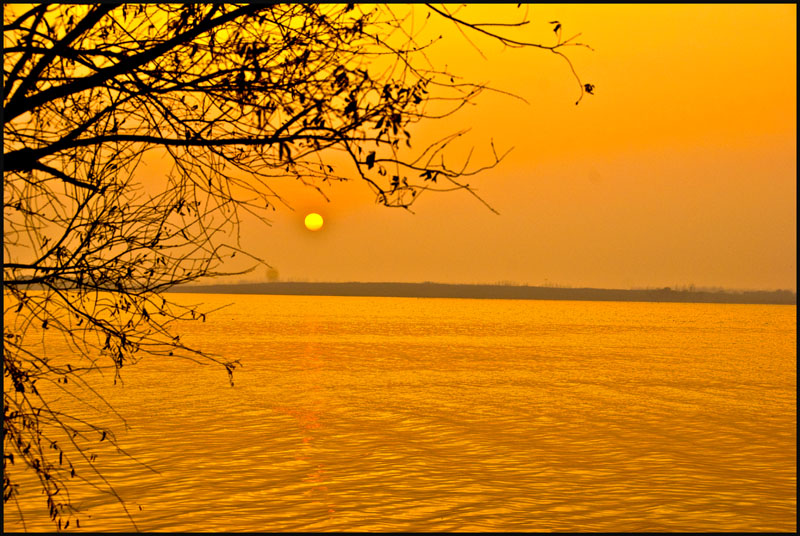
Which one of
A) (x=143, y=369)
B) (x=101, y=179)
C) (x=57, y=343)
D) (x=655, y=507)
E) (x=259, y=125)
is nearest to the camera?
(x=259, y=125)

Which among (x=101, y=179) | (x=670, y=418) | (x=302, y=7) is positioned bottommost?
(x=670, y=418)

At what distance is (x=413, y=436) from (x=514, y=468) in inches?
218

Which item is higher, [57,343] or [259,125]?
[259,125]

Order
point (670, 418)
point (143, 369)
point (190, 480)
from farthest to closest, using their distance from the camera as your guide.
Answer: point (143, 369) < point (670, 418) < point (190, 480)

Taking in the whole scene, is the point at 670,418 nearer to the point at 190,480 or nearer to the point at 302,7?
the point at 190,480

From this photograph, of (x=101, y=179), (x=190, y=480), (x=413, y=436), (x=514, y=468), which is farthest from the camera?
(x=413, y=436)

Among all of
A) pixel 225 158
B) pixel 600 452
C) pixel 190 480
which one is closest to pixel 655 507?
pixel 600 452

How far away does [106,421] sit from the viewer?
96.1 ft

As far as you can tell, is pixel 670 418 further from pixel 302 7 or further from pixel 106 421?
pixel 302 7

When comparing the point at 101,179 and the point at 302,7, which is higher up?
the point at 302,7

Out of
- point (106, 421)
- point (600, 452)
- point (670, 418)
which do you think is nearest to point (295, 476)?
point (600, 452)

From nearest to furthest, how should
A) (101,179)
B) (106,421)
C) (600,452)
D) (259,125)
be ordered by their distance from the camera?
1. (259,125)
2. (101,179)
3. (600,452)
4. (106,421)

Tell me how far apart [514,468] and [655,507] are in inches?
180

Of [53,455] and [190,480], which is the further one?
[53,455]
